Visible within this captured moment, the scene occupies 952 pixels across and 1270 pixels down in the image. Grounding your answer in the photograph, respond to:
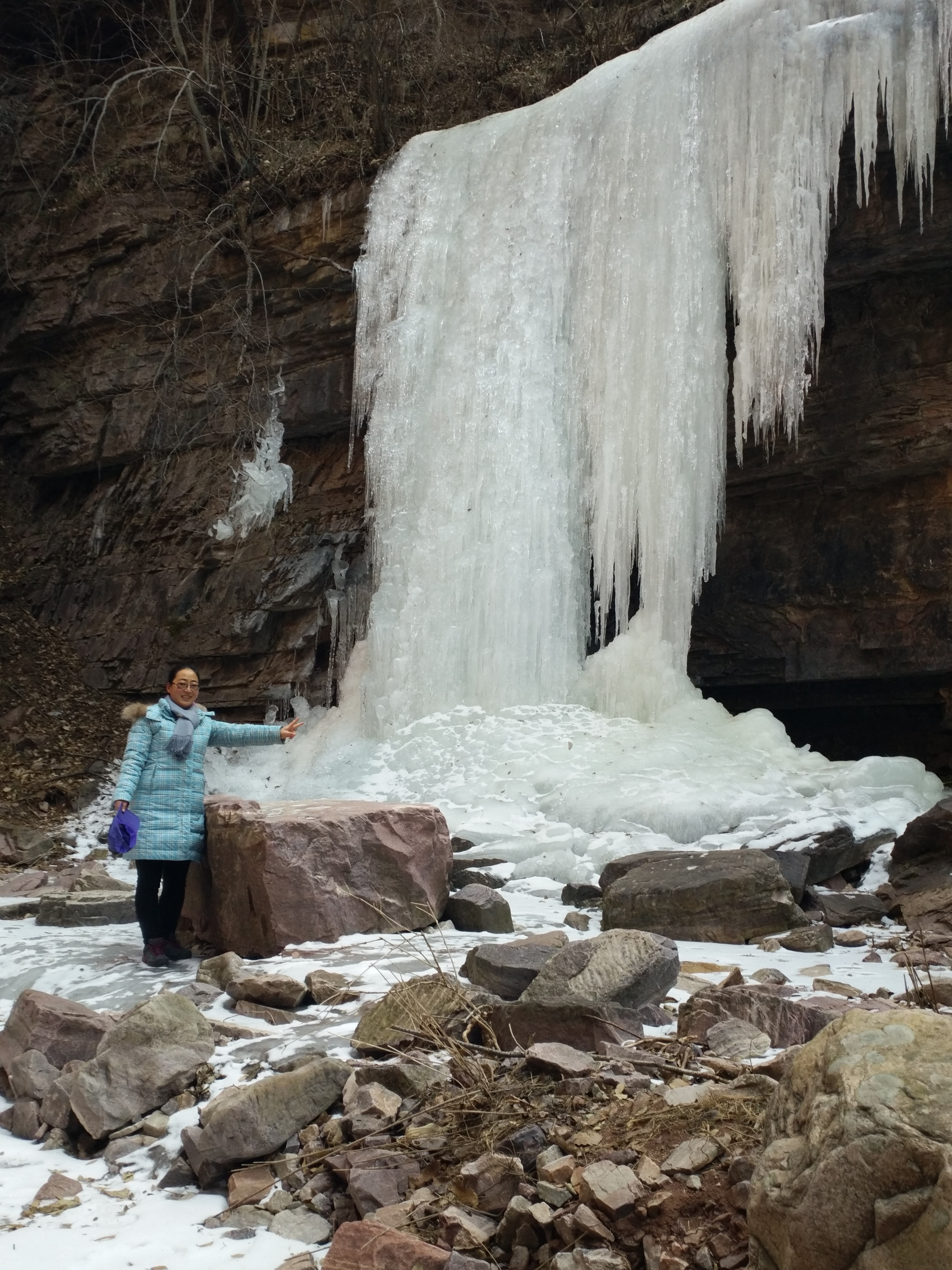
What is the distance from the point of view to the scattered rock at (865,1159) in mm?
1604

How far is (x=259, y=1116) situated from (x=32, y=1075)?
868mm

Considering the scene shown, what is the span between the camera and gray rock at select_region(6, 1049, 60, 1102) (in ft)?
10.2

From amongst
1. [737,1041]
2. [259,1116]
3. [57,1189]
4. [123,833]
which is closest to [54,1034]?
[57,1189]

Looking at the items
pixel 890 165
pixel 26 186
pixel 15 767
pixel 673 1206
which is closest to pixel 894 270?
pixel 890 165

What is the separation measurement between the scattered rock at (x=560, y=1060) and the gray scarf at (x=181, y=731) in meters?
2.53

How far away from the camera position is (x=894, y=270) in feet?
28.7

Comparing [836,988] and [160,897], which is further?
[160,897]

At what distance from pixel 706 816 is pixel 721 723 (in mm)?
1757

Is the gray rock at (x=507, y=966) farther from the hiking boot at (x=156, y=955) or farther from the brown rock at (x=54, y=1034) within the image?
the hiking boot at (x=156, y=955)

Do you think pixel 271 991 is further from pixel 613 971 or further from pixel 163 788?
pixel 163 788

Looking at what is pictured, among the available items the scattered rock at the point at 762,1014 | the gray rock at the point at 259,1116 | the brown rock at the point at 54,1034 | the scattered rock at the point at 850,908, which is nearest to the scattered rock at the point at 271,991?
the brown rock at the point at 54,1034

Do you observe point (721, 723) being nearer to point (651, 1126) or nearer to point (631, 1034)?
point (631, 1034)

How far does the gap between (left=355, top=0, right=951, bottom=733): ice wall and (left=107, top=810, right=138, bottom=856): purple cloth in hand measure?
461 cm

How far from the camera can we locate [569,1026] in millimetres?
2859
